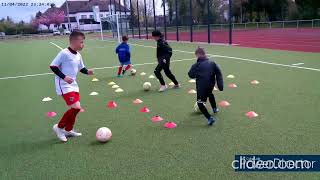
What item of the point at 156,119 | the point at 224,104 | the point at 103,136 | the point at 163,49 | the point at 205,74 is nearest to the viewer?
the point at 103,136

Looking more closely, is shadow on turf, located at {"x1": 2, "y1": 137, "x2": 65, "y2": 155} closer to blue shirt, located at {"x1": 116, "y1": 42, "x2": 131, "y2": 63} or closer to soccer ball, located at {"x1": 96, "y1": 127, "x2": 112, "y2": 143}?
soccer ball, located at {"x1": 96, "y1": 127, "x2": 112, "y2": 143}

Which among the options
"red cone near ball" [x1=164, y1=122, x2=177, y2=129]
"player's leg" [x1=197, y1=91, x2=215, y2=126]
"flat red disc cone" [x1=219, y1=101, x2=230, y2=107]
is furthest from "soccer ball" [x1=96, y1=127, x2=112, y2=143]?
"flat red disc cone" [x1=219, y1=101, x2=230, y2=107]

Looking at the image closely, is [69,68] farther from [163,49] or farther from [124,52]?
[124,52]

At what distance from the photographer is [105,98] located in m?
8.47

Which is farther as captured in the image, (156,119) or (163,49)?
(163,49)

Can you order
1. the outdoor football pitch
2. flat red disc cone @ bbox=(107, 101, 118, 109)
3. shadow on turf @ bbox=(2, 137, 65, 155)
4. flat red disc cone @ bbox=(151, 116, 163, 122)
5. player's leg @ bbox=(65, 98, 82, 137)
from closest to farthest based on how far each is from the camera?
the outdoor football pitch
shadow on turf @ bbox=(2, 137, 65, 155)
player's leg @ bbox=(65, 98, 82, 137)
flat red disc cone @ bbox=(151, 116, 163, 122)
flat red disc cone @ bbox=(107, 101, 118, 109)

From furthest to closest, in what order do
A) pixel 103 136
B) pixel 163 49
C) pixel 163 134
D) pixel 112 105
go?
pixel 163 49 < pixel 112 105 < pixel 163 134 < pixel 103 136

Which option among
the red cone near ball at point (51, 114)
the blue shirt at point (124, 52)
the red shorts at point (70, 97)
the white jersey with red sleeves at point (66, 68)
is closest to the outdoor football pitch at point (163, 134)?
the red cone near ball at point (51, 114)

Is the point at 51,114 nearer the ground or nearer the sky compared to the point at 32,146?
nearer the sky

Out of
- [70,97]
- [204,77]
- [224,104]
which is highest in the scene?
[204,77]

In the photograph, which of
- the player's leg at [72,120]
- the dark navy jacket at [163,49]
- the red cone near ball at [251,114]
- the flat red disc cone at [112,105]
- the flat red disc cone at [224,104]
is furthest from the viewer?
the dark navy jacket at [163,49]

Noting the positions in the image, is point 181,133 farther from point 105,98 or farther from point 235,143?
point 105,98

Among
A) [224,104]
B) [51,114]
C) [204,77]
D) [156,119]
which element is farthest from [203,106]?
[51,114]

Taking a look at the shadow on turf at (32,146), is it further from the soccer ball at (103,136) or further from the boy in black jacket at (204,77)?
the boy in black jacket at (204,77)
